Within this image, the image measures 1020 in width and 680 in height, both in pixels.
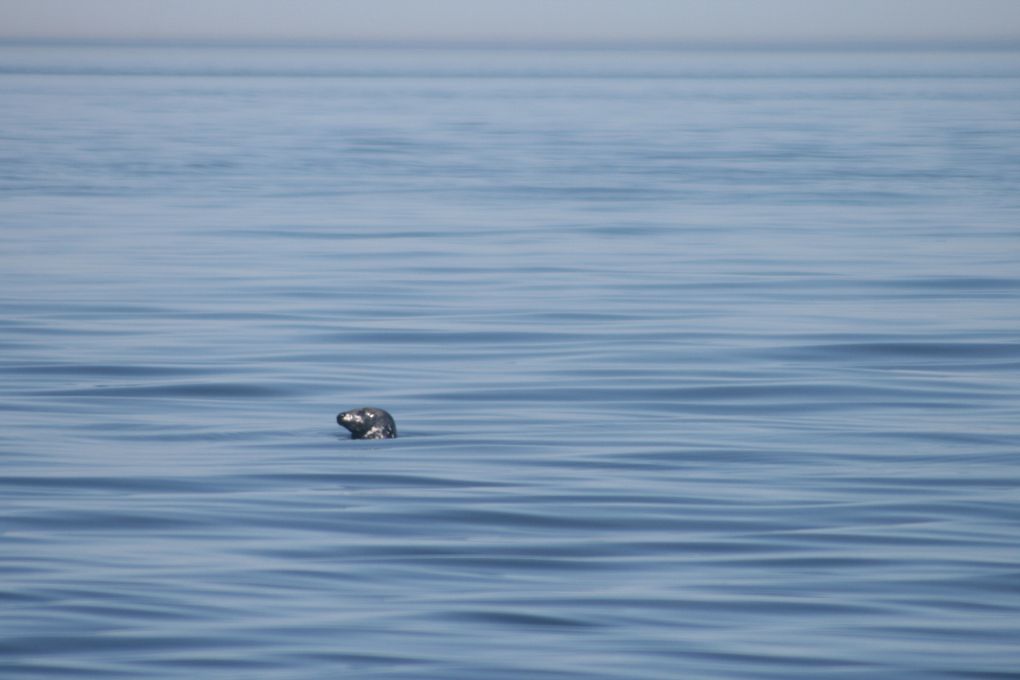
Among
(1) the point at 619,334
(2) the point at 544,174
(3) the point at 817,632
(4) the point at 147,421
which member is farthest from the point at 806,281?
(2) the point at 544,174

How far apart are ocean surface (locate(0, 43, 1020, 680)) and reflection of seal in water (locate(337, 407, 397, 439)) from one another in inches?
9.7

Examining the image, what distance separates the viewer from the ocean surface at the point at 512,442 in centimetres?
636

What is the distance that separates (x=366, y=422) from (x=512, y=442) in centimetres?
73

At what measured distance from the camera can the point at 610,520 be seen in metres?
7.93

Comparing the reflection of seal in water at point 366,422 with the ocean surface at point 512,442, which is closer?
the ocean surface at point 512,442

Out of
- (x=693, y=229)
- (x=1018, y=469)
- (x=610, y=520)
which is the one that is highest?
(x=693, y=229)

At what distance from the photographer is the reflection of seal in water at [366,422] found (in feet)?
31.7

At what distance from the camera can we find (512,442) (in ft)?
31.8

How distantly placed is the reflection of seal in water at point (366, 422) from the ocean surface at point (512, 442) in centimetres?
25

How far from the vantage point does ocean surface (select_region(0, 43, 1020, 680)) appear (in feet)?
20.9

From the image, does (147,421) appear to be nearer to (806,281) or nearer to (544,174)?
(806,281)

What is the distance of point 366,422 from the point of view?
31.7 feet

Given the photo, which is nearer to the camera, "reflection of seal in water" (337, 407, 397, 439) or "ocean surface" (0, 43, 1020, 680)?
"ocean surface" (0, 43, 1020, 680)

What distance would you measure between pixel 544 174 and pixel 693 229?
974 centimetres
